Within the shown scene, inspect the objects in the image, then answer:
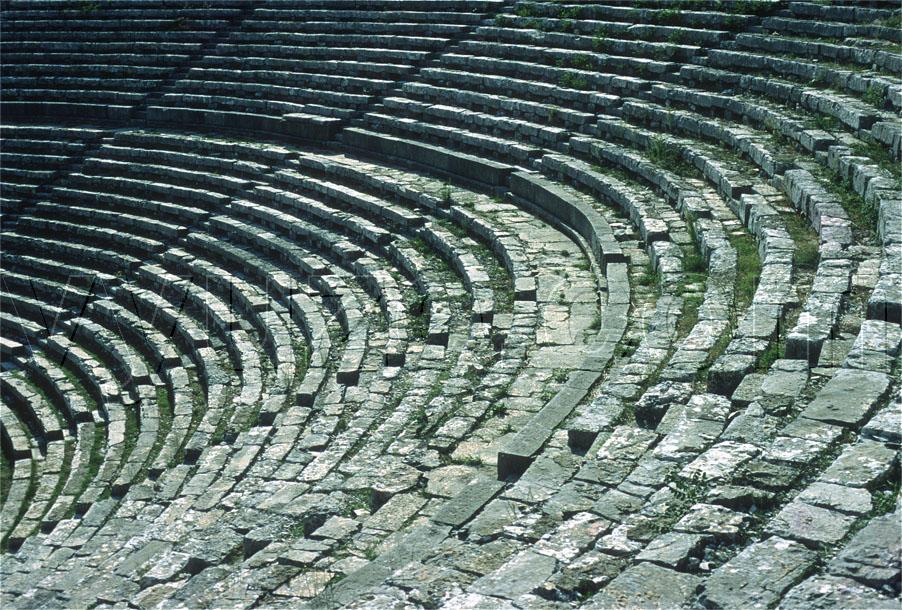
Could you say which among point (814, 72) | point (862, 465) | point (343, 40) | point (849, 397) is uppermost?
point (343, 40)

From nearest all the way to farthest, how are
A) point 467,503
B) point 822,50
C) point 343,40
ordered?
point 467,503 < point 822,50 < point 343,40

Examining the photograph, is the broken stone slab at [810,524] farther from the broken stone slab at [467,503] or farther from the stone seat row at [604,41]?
the stone seat row at [604,41]

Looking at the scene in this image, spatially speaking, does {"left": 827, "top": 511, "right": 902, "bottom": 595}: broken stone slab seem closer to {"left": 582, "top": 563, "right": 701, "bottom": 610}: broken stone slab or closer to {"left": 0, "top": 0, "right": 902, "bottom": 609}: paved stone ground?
{"left": 0, "top": 0, "right": 902, "bottom": 609}: paved stone ground

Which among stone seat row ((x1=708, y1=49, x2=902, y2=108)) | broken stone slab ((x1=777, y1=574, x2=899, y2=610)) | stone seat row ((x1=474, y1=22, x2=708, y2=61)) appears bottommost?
broken stone slab ((x1=777, y1=574, x2=899, y2=610))

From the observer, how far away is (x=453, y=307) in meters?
10.5

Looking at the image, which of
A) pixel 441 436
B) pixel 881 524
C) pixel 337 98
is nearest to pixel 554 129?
pixel 337 98

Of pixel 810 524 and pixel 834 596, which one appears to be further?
pixel 810 524

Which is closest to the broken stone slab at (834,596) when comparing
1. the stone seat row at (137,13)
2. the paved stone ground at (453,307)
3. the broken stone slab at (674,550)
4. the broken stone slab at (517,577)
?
the paved stone ground at (453,307)

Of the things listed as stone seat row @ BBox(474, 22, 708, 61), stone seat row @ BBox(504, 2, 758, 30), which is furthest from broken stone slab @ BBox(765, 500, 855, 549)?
stone seat row @ BBox(504, 2, 758, 30)

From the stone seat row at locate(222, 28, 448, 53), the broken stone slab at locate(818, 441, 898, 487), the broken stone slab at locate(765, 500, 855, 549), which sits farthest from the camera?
the stone seat row at locate(222, 28, 448, 53)

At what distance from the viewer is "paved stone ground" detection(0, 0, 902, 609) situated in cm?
534

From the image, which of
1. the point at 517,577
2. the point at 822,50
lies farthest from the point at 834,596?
the point at 822,50

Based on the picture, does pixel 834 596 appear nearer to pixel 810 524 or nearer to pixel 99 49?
pixel 810 524

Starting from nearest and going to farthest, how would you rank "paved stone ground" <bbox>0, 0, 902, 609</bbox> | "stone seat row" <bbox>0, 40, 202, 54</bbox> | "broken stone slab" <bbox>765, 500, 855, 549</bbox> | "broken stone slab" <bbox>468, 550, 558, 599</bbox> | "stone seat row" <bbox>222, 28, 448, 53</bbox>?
"broken stone slab" <bbox>765, 500, 855, 549</bbox> < "broken stone slab" <bbox>468, 550, 558, 599</bbox> < "paved stone ground" <bbox>0, 0, 902, 609</bbox> < "stone seat row" <bbox>222, 28, 448, 53</bbox> < "stone seat row" <bbox>0, 40, 202, 54</bbox>
